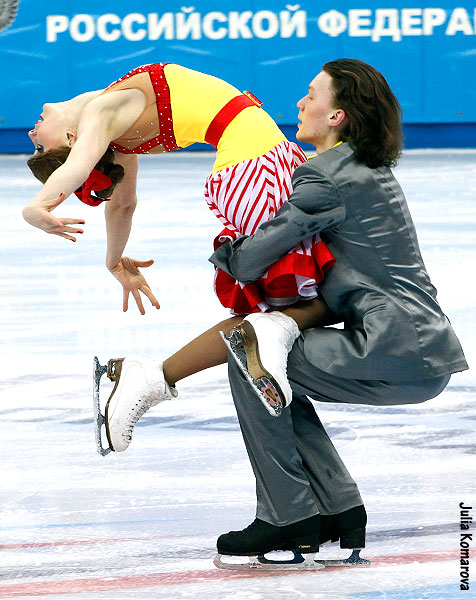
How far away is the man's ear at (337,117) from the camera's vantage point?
2502 millimetres

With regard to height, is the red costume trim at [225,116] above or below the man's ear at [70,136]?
above

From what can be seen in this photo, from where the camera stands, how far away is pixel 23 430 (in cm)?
359

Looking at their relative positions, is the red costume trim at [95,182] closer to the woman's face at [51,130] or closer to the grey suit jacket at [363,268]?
the woman's face at [51,130]

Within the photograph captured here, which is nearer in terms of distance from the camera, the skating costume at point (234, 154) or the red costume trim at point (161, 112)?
the skating costume at point (234, 154)

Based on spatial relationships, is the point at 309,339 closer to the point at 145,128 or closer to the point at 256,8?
the point at 145,128

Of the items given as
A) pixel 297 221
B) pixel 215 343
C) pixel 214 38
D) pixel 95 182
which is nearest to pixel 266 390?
pixel 215 343

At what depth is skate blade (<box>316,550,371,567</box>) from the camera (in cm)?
250

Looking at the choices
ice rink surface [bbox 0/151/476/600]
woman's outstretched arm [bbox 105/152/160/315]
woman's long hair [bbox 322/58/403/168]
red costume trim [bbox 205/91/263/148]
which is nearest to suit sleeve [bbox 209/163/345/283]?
woman's long hair [bbox 322/58/403/168]

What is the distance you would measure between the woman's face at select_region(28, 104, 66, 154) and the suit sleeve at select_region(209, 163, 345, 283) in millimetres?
738

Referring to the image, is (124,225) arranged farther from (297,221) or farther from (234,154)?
(297,221)

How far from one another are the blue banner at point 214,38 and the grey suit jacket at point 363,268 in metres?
10.8

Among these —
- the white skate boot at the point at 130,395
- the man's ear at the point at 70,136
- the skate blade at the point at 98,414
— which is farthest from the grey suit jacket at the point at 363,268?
the man's ear at the point at 70,136

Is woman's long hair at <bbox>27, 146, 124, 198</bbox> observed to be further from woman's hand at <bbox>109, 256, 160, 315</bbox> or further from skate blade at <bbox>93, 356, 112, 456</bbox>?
skate blade at <bbox>93, 356, 112, 456</bbox>

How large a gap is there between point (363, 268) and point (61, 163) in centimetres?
88
